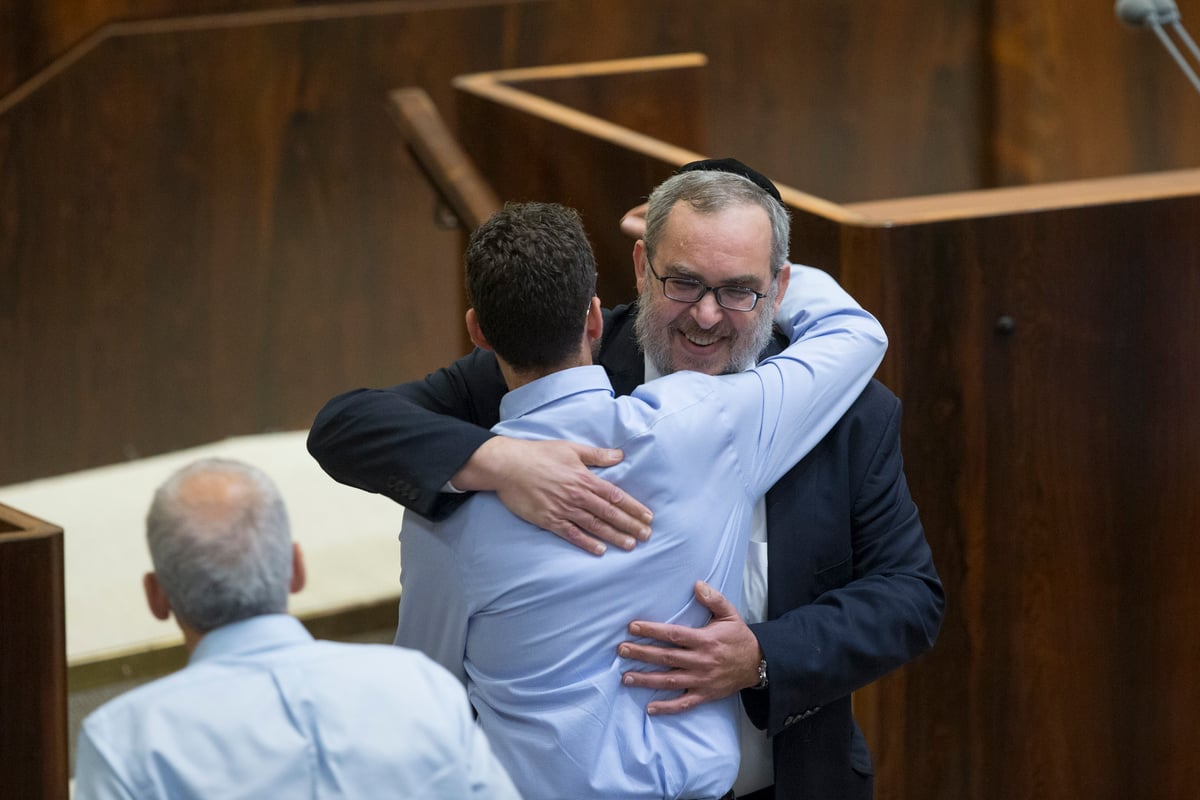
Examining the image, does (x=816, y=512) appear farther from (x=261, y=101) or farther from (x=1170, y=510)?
(x=261, y=101)

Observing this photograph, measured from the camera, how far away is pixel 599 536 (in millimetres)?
1592

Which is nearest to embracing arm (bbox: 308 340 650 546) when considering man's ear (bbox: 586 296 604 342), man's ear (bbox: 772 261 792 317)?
man's ear (bbox: 586 296 604 342)

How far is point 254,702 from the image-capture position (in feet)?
4.28

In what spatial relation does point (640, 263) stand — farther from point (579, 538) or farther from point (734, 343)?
point (579, 538)

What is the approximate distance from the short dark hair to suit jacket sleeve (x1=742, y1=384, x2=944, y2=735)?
33 cm

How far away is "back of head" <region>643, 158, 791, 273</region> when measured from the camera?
71.1 inches

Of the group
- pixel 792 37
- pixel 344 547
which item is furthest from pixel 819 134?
pixel 344 547

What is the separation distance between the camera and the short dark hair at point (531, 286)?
1615mm

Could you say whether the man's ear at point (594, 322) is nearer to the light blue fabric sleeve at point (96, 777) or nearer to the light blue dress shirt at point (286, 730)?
the light blue dress shirt at point (286, 730)

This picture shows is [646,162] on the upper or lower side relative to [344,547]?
upper

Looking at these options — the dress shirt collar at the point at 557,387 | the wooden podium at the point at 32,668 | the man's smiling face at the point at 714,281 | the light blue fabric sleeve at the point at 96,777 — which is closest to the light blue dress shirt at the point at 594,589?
the dress shirt collar at the point at 557,387

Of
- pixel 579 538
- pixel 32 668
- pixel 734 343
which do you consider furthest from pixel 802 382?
pixel 32 668

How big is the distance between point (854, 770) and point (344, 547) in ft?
7.09

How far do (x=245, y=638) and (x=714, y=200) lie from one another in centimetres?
73
